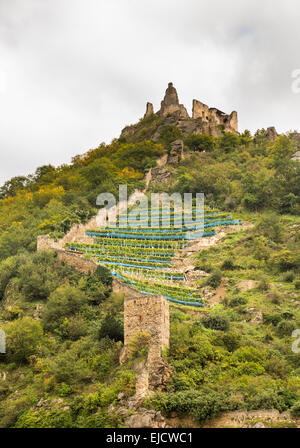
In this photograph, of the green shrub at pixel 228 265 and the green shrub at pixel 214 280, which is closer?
the green shrub at pixel 214 280

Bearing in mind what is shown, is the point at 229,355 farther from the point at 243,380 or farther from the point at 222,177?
the point at 222,177

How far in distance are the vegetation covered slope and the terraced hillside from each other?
63.5 inches

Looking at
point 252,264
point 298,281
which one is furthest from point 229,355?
point 252,264

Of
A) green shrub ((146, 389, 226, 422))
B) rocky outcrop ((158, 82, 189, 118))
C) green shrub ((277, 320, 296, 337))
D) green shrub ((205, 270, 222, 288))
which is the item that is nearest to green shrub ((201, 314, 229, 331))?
green shrub ((277, 320, 296, 337))

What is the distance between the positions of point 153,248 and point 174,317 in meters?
12.7

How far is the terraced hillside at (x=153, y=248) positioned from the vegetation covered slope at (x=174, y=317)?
161 cm

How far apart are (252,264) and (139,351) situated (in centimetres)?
1434

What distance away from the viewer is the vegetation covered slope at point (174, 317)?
13.6m

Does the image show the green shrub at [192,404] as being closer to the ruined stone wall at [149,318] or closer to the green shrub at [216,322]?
the ruined stone wall at [149,318]

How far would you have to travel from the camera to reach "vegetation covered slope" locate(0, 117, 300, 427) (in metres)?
13.6

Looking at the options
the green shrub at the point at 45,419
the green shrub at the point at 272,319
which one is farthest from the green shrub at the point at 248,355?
the green shrub at the point at 45,419

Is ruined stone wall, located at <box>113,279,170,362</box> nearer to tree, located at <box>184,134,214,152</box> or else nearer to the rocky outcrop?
tree, located at <box>184,134,214,152</box>

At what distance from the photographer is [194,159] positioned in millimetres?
50781

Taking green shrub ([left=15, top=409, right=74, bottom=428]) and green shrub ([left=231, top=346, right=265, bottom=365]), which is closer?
green shrub ([left=15, top=409, right=74, bottom=428])
